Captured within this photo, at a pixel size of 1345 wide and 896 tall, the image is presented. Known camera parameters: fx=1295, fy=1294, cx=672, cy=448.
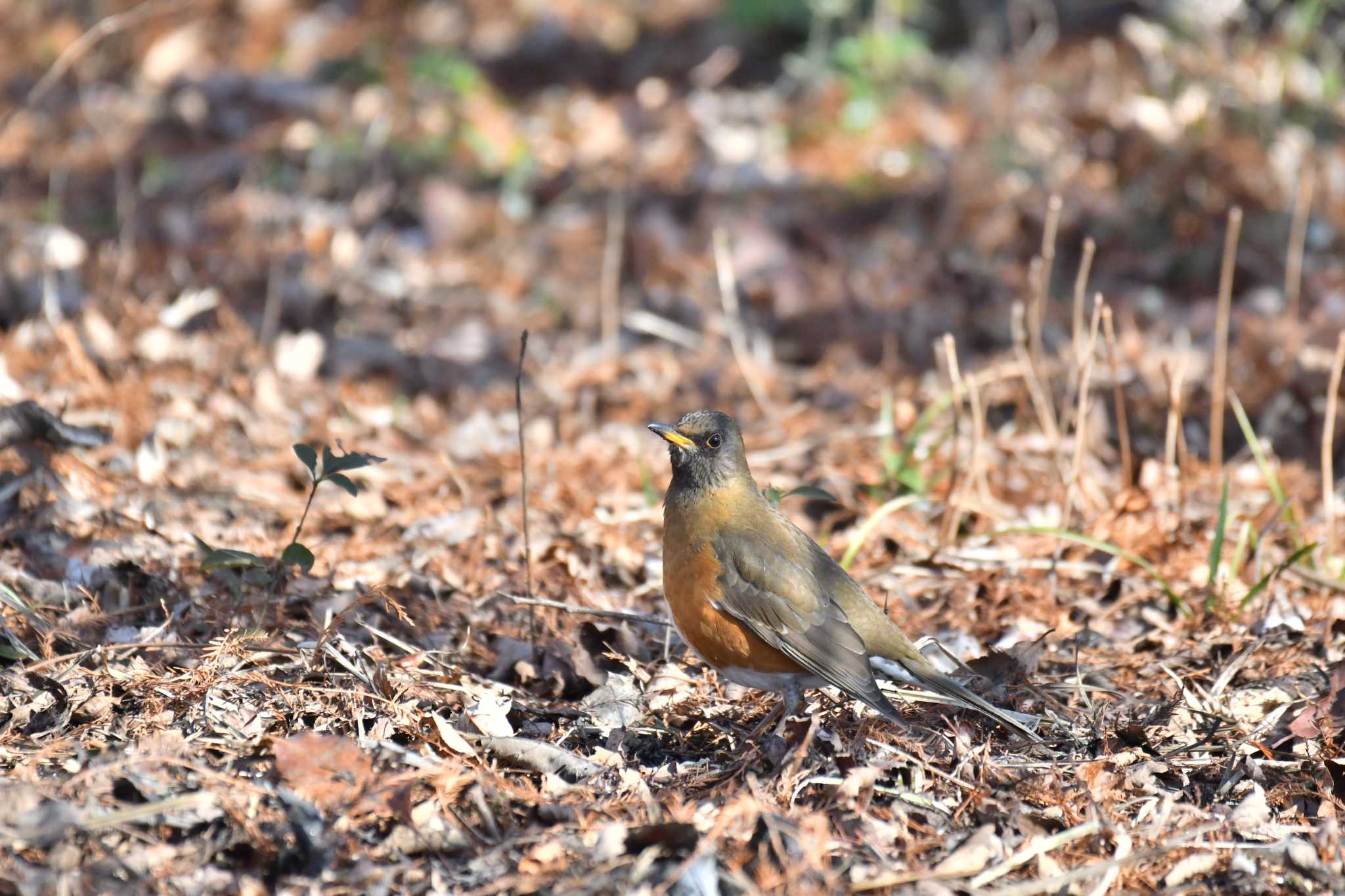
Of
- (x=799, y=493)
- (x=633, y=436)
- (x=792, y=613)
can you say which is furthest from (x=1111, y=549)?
(x=633, y=436)

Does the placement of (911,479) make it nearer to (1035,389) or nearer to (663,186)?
(1035,389)

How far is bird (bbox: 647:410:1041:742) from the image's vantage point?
4.48m

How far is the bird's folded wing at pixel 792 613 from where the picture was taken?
4379 millimetres

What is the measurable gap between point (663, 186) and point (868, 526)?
5.40m

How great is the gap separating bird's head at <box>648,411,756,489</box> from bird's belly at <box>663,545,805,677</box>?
0.44 metres

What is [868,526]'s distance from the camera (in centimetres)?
562

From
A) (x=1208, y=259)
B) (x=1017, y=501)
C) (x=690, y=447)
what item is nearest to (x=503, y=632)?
(x=690, y=447)

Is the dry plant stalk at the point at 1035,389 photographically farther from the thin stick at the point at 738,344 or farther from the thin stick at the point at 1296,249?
the thin stick at the point at 1296,249

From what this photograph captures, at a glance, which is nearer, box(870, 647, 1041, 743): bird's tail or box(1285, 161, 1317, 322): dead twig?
box(870, 647, 1041, 743): bird's tail

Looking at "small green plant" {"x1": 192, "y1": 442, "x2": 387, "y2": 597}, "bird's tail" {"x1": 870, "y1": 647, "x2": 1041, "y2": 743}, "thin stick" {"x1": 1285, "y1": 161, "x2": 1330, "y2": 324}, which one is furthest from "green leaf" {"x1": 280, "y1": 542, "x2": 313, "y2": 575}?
"thin stick" {"x1": 1285, "y1": 161, "x2": 1330, "y2": 324}

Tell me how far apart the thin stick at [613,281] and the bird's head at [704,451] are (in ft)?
9.43

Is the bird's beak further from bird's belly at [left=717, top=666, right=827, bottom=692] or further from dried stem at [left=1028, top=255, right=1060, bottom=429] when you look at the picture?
dried stem at [left=1028, top=255, right=1060, bottom=429]

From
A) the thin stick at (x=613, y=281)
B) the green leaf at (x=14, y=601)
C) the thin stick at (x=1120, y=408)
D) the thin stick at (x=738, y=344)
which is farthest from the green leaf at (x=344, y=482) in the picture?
the thin stick at (x=613, y=281)

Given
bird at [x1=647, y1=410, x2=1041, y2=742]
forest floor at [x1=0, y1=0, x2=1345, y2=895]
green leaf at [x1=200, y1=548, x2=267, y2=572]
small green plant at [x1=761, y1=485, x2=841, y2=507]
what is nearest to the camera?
forest floor at [x1=0, y1=0, x2=1345, y2=895]
